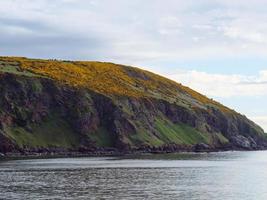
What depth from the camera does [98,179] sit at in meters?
113

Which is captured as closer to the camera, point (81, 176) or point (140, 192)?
point (140, 192)

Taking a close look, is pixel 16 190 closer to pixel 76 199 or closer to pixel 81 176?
pixel 76 199

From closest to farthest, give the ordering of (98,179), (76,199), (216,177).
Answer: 1. (76,199)
2. (98,179)
3. (216,177)

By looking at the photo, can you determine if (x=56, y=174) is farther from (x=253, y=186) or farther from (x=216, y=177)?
(x=253, y=186)

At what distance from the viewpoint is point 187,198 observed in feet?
270


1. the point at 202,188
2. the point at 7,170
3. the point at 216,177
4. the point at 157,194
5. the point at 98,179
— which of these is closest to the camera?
the point at 157,194

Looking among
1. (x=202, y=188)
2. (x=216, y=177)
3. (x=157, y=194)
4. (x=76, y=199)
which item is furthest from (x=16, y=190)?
(x=216, y=177)

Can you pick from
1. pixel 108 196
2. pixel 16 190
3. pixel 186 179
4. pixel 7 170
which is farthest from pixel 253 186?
pixel 7 170

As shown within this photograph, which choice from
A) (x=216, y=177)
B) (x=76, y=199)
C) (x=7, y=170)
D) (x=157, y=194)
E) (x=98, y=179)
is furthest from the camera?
(x=7, y=170)

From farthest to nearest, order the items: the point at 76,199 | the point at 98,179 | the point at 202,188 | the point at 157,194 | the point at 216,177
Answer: the point at 216,177 < the point at 98,179 < the point at 202,188 < the point at 157,194 < the point at 76,199

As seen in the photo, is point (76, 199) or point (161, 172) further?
point (161, 172)

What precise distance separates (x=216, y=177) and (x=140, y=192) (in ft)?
115

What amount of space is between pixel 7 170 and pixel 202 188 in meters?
53.5

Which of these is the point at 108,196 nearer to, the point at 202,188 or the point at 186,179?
the point at 202,188
